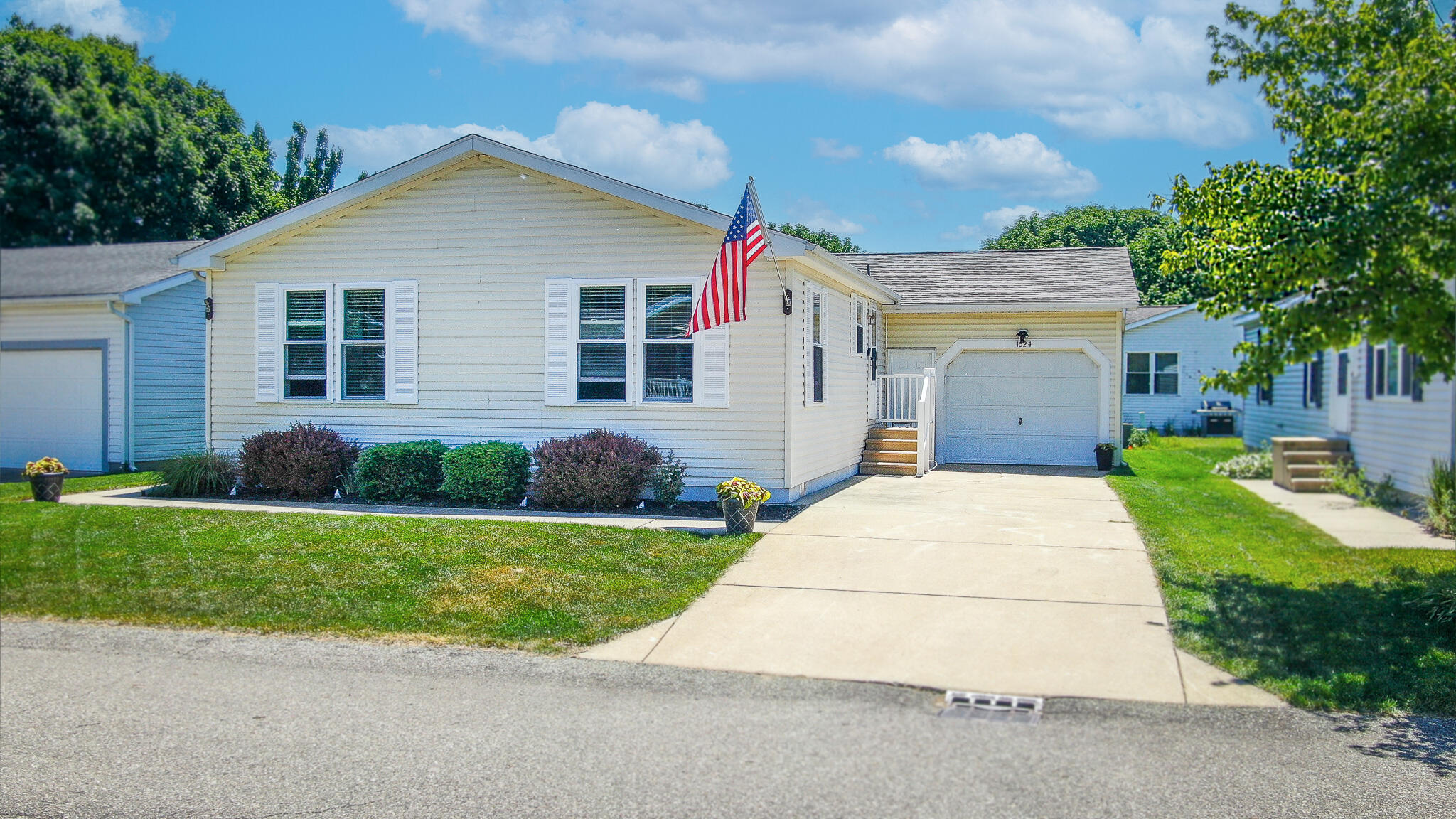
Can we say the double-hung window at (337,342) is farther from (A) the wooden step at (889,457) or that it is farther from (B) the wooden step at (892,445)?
(B) the wooden step at (892,445)

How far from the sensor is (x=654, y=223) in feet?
40.6

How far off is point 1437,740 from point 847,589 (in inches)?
154

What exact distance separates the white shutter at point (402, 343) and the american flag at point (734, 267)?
428 cm

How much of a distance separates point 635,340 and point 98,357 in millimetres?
5914

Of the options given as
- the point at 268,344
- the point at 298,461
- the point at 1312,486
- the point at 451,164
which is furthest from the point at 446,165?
the point at 1312,486

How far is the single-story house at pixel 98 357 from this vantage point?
258 centimetres

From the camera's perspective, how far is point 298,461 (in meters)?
12.5

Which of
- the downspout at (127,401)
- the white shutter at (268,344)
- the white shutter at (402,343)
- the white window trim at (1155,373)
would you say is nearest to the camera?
the white shutter at (402,343)

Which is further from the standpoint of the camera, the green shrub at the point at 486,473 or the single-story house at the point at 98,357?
the green shrub at the point at 486,473

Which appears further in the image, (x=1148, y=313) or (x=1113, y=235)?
(x=1113, y=235)

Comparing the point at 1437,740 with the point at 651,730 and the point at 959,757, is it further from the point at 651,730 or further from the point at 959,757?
the point at 651,730

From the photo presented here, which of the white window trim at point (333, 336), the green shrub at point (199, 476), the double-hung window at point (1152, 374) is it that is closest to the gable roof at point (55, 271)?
the white window trim at point (333, 336)

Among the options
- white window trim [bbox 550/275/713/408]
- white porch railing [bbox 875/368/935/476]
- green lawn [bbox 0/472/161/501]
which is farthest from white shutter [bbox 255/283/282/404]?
white porch railing [bbox 875/368/935/476]

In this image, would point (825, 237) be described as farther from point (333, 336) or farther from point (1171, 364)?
point (333, 336)
